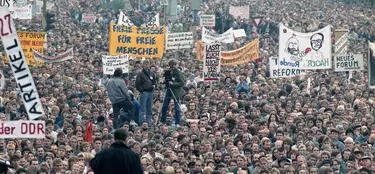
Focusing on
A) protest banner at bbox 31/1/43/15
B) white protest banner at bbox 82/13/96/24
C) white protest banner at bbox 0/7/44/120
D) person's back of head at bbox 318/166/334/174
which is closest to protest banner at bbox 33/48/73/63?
A: person's back of head at bbox 318/166/334/174

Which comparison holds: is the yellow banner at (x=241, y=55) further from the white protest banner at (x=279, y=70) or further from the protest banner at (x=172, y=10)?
the protest banner at (x=172, y=10)

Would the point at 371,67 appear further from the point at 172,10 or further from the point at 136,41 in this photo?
the point at 172,10

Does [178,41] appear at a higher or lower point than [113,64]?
higher

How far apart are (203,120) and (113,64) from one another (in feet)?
23.0

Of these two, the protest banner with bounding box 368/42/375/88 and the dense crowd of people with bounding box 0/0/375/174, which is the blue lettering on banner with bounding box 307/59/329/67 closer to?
the dense crowd of people with bounding box 0/0/375/174

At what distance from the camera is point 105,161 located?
1400 centimetres

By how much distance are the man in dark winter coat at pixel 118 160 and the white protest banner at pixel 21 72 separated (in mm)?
2346

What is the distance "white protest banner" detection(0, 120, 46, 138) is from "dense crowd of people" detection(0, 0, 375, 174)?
5.42 feet

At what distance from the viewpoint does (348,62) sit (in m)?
31.9

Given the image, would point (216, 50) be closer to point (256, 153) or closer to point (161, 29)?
point (161, 29)

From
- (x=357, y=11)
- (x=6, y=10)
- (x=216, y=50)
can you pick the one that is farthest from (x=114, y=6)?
(x=6, y=10)

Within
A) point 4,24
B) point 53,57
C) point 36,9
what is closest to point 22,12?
point 36,9

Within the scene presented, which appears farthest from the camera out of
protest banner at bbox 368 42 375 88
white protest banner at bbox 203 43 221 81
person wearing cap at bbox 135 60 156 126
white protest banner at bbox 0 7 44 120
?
white protest banner at bbox 203 43 221 81

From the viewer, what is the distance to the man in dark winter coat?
13929 mm
